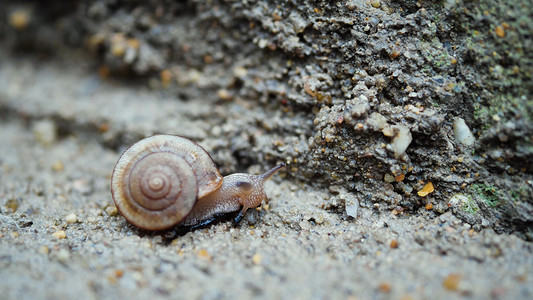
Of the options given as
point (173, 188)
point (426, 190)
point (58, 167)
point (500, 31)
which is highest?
point (500, 31)

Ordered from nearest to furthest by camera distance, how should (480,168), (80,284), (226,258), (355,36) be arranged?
(80,284) < (226,258) < (480,168) < (355,36)

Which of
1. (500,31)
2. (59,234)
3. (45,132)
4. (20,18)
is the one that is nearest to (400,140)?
(500,31)

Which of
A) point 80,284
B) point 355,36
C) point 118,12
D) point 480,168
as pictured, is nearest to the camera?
point 80,284

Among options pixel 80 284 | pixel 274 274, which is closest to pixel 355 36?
pixel 274 274

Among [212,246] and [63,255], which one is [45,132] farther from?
[212,246]

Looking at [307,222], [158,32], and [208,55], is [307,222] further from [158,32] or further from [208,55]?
[158,32]

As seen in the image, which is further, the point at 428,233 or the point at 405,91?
the point at 405,91

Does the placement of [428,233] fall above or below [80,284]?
below
